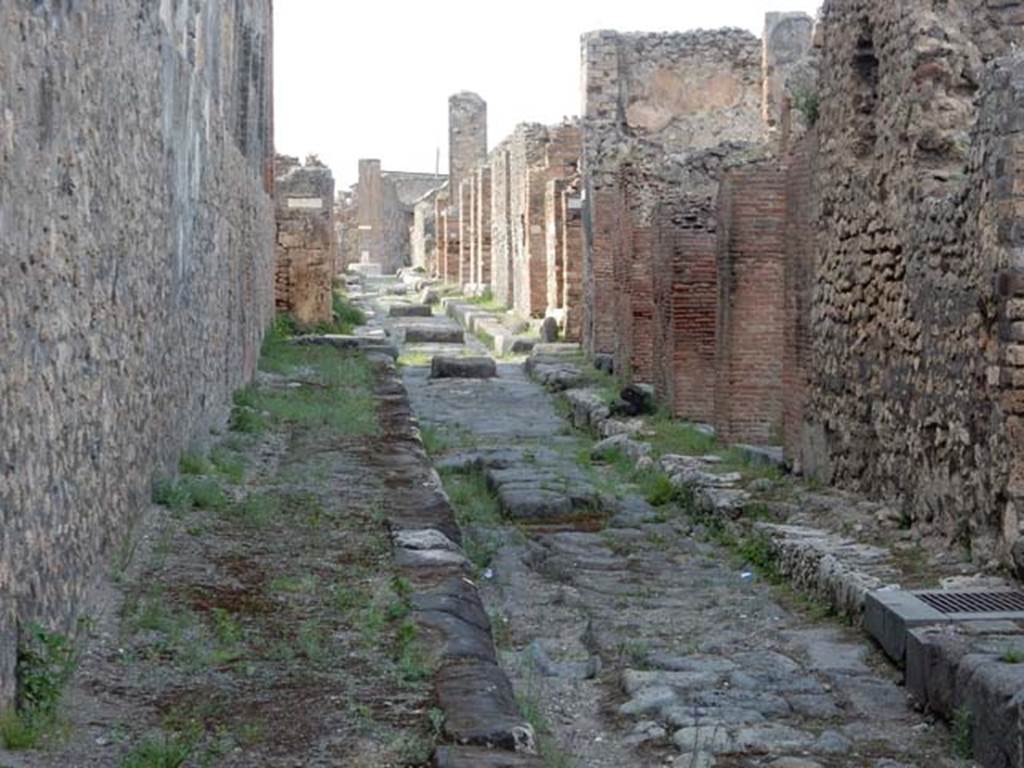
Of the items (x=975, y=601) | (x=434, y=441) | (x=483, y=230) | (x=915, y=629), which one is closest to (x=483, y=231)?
(x=483, y=230)

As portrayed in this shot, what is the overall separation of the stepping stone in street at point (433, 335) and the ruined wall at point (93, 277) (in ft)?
49.7

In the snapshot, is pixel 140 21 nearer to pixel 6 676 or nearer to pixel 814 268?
pixel 6 676

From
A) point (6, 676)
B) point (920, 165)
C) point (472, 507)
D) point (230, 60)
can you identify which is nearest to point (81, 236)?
point (6, 676)

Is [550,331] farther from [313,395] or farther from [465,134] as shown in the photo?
[465,134]

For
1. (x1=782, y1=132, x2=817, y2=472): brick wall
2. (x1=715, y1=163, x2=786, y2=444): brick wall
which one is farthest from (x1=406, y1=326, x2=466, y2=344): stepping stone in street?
(x1=782, y1=132, x2=817, y2=472): brick wall

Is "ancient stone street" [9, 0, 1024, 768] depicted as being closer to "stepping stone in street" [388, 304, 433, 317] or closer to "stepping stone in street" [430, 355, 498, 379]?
"stepping stone in street" [430, 355, 498, 379]

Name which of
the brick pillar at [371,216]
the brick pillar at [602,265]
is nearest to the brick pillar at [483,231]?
the brick pillar at [602,265]

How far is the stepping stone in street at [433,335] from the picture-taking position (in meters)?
25.6

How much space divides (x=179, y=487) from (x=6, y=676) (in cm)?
379

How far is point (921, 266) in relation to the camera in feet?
27.8

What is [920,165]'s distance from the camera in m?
8.65

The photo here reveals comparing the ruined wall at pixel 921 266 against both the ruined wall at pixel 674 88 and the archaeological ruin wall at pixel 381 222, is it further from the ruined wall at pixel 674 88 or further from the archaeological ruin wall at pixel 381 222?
the archaeological ruin wall at pixel 381 222

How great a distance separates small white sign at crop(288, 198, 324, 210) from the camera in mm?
22734

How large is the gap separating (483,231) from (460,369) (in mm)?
16942
